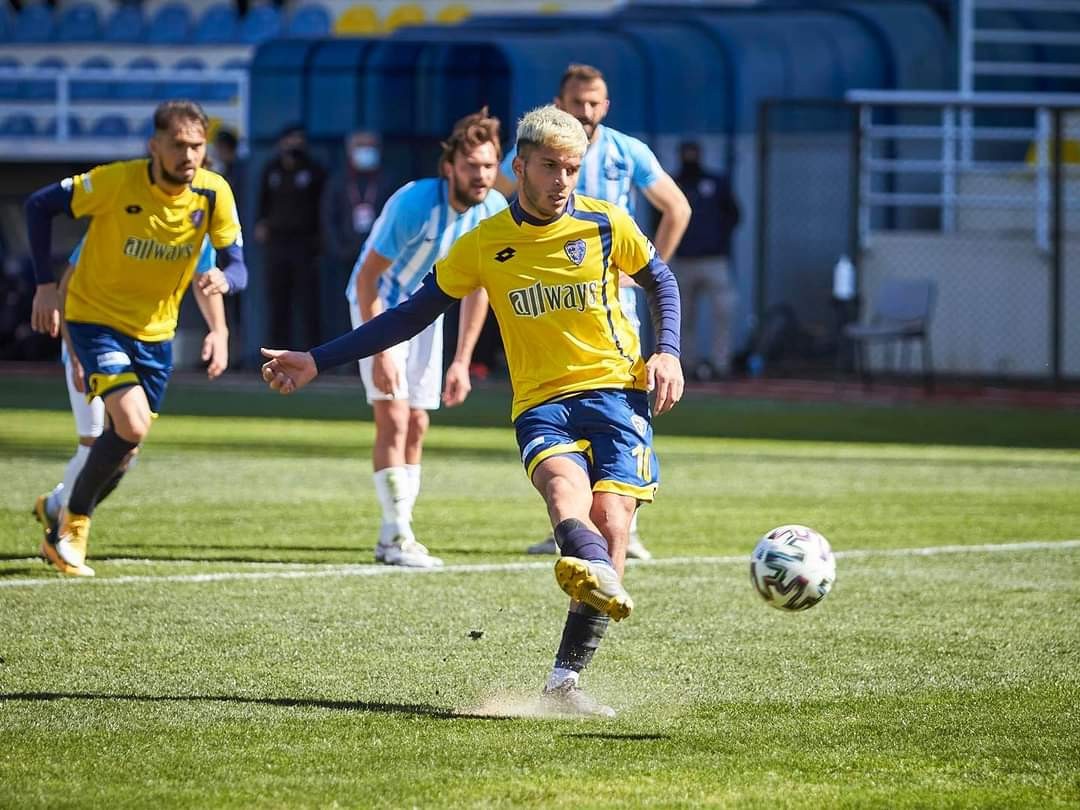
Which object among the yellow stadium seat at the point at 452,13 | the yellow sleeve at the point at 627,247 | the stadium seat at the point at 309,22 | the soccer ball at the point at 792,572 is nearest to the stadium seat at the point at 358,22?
the stadium seat at the point at 309,22

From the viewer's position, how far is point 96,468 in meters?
8.43

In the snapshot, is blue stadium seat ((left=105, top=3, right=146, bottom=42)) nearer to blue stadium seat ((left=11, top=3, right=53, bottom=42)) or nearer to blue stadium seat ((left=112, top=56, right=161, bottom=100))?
blue stadium seat ((left=11, top=3, right=53, bottom=42))

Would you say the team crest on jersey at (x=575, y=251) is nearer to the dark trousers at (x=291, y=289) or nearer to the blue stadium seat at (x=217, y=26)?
the dark trousers at (x=291, y=289)

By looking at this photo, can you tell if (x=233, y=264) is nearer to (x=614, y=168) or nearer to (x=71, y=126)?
(x=614, y=168)

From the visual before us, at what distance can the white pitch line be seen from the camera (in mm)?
8148

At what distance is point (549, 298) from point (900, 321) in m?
15.1

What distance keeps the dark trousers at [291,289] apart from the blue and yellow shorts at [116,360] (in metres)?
12.9

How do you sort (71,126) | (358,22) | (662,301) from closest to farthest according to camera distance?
(662,301)
(71,126)
(358,22)

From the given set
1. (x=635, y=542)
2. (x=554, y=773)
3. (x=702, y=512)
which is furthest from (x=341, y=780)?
(x=702, y=512)

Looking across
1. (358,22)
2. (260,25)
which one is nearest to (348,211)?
(358,22)

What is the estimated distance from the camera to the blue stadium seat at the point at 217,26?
108ft

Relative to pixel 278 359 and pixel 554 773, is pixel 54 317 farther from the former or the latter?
pixel 554 773

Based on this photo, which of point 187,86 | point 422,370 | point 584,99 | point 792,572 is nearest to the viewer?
point 792,572

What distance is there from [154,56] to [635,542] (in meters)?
25.8
